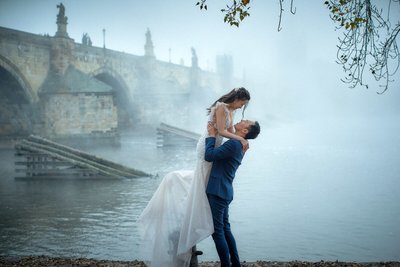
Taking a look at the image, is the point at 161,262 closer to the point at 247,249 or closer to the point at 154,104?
the point at 247,249

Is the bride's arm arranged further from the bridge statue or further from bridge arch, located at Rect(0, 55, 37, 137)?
the bridge statue

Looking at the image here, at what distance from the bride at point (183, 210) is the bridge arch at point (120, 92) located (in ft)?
90.6

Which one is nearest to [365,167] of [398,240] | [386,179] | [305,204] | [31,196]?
[386,179]

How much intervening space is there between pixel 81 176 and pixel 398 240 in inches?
413

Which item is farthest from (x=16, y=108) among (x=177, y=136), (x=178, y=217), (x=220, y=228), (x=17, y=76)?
(x=220, y=228)

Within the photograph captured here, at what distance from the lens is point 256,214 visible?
28.5 feet

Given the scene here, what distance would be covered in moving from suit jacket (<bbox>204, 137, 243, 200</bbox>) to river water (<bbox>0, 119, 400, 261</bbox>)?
1230 millimetres

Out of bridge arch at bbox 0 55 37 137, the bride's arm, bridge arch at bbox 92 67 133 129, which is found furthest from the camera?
bridge arch at bbox 92 67 133 129

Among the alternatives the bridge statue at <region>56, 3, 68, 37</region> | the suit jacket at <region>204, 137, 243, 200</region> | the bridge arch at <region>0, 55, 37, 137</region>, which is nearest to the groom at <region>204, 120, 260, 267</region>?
the suit jacket at <region>204, 137, 243, 200</region>

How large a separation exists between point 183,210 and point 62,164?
10.4 metres

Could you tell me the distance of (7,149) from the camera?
Answer: 73.7ft

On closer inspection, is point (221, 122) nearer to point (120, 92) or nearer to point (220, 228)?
point (220, 228)

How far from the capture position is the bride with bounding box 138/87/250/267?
3.76 metres

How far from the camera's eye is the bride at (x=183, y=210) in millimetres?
3760
